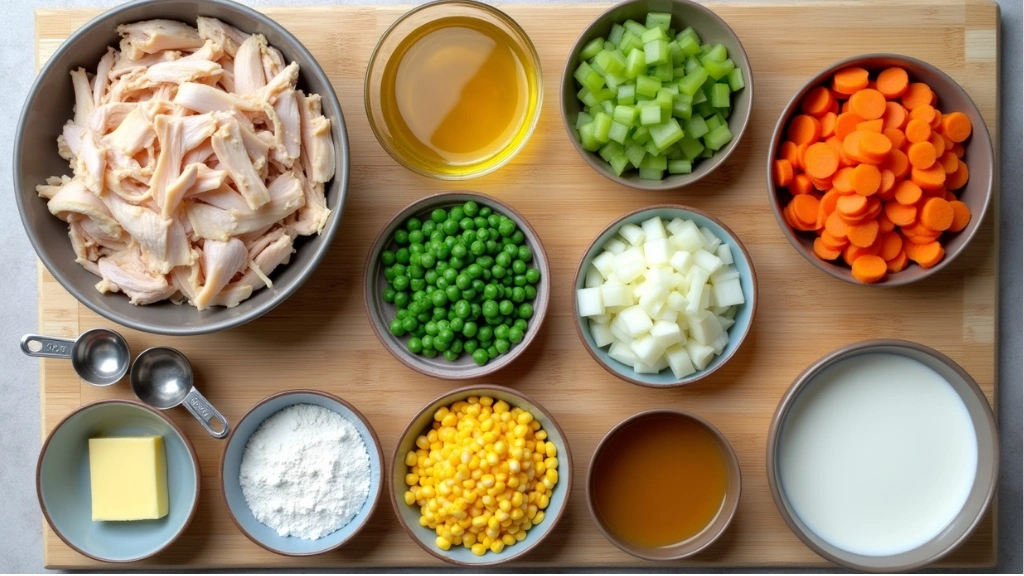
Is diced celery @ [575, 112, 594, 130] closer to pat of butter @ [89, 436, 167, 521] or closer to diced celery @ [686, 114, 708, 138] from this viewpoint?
diced celery @ [686, 114, 708, 138]

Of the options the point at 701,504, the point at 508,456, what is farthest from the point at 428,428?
the point at 701,504

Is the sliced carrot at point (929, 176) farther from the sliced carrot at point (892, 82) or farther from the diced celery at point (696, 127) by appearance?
the diced celery at point (696, 127)

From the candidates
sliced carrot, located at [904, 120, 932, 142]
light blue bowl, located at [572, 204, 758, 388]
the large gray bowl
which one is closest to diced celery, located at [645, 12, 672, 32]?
light blue bowl, located at [572, 204, 758, 388]

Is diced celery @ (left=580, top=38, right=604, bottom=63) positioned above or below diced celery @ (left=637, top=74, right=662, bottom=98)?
above

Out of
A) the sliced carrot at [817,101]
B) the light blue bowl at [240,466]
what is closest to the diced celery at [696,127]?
the sliced carrot at [817,101]

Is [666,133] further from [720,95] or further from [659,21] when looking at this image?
[659,21]

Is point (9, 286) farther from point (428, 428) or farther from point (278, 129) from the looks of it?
point (428, 428)

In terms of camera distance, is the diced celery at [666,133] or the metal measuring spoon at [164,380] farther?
the metal measuring spoon at [164,380]
